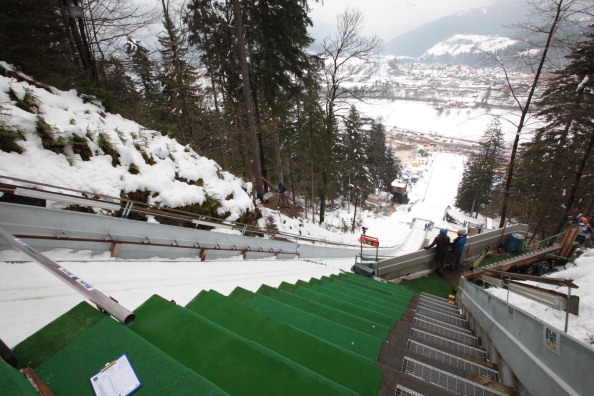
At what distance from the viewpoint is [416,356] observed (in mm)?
2869

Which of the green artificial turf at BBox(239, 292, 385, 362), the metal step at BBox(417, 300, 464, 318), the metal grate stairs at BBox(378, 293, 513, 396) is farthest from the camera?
the metal step at BBox(417, 300, 464, 318)

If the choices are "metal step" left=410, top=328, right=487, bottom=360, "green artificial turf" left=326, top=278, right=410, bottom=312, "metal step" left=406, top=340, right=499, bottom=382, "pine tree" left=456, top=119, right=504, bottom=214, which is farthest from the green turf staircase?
"pine tree" left=456, top=119, right=504, bottom=214

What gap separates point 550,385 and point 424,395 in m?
1.29

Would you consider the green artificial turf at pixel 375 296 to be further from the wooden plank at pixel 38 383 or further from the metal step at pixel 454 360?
the wooden plank at pixel 38 383

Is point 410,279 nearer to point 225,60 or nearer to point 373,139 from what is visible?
point 225,60

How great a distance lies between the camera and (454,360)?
3.21m

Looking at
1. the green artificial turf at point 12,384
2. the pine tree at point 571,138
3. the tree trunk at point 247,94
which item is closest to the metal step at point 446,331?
the green artificial turf at point 12,384

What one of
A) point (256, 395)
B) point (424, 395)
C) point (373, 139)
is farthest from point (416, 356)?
point (373, 139)

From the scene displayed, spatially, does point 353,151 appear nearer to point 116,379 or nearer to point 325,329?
point 325,329

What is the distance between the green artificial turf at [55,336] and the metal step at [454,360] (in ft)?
10.7

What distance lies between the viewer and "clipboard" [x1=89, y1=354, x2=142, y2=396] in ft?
4.58

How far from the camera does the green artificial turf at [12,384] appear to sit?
108cm

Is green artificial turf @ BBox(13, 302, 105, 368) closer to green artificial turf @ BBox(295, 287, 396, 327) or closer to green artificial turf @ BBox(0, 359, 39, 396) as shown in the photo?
green artificial turf @ BBox(0, 359, 39, 396)

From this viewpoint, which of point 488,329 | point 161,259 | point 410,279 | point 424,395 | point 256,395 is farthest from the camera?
point 410,279
